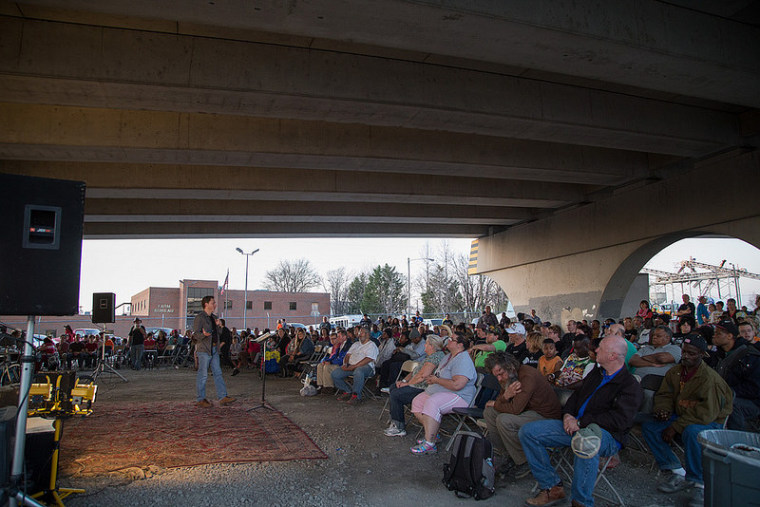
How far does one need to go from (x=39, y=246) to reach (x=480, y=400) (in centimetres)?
462

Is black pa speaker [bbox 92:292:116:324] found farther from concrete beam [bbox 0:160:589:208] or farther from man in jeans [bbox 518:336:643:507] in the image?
man in jeans [bbox 518:336:643:507]

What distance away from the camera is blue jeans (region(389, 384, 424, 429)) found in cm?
605

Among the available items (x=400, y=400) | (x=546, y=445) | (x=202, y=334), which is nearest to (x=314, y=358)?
(x=202, y=334)

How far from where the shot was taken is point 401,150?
9516mm

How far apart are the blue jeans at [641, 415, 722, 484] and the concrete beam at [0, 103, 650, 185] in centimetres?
646

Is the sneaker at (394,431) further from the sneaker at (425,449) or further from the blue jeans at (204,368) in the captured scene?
the blue jeans at (204,368)

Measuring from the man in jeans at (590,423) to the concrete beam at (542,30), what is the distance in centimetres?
356

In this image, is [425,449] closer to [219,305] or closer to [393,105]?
[393,105]

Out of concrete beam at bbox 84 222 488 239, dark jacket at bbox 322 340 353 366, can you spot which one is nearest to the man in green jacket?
dark jacket at bbox 322 340 353 366

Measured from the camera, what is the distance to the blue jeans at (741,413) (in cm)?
452

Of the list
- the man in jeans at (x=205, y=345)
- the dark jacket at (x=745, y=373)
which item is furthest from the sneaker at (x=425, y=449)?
the man in jeans at (x=205, y=345)

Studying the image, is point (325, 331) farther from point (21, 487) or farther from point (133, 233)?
point (21, 487)

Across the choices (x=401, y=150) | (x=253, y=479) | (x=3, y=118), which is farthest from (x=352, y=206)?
(x=253, y=479)

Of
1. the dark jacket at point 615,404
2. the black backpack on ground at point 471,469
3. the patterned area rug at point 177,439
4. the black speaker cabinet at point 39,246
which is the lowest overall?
the patterned area rug at point 177,439
